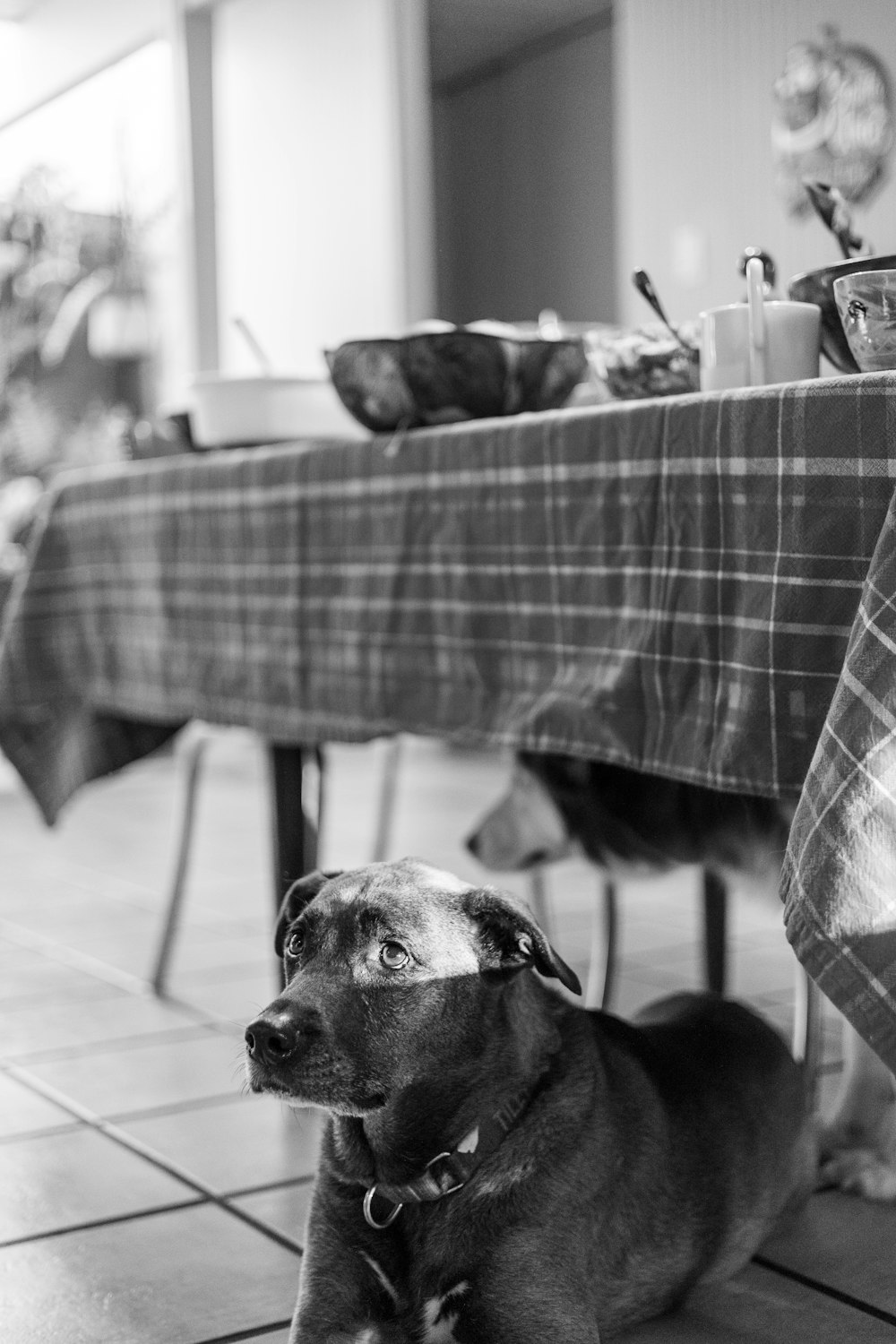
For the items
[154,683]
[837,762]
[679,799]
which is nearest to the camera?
[837,762]

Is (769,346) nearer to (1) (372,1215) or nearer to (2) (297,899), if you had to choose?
(2) (297,899)

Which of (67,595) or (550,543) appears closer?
(550,543)

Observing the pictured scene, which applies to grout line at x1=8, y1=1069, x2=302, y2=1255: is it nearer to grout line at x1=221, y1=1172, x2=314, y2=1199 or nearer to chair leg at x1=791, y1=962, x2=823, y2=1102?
grout line at x1=221, y1=1172, x2=314, y2=1199

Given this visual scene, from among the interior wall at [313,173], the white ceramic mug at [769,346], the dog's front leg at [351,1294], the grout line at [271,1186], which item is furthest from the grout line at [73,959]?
the interior wall at [313,173]

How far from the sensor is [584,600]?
5.38ft

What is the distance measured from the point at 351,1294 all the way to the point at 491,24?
6.40m

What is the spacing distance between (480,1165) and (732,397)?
721 millimetres

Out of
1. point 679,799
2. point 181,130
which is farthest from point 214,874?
point 181,130

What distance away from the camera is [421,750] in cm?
641

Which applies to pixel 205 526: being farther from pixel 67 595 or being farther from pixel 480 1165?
pixel 480 1165

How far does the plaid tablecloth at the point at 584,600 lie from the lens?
1186 mm

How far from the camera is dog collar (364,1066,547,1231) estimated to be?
1298 mm

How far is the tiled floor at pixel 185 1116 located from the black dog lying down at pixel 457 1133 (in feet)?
0.47

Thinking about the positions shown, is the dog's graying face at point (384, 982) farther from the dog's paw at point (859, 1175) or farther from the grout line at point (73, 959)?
the grout line at point (73, 959)
